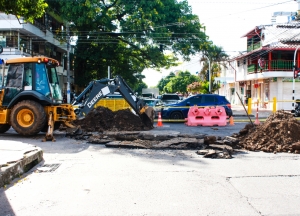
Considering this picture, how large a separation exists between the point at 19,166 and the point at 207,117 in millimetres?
13201

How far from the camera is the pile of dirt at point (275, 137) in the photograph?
10.7 meters

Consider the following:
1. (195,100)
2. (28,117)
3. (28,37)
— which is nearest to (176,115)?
(195,100)

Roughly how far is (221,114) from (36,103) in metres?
10.2

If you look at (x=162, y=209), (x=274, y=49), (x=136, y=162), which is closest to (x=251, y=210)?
(x=162, y=209)

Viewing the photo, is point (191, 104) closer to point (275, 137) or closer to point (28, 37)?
point (275, 137)

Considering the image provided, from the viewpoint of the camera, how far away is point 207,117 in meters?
19.1

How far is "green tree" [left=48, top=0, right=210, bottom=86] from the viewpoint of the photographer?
1092 inches

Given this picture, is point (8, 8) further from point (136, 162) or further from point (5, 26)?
point (5, 26)

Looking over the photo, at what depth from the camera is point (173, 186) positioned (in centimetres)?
650

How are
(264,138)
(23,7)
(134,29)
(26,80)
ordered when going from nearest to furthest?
1. (264,138)
2. (23,7)
3. (26,80)
4. (134,29)

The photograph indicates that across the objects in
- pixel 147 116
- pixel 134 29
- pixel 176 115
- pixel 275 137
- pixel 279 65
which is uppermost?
pixel 134 29

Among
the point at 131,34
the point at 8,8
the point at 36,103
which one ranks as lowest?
the point at 36,103

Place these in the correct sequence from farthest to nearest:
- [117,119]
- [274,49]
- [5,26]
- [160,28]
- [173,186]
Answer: [274,49] → [5,26] → [160,28] → [117,119] → [173,186]

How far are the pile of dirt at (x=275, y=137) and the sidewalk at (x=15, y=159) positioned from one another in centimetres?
645
